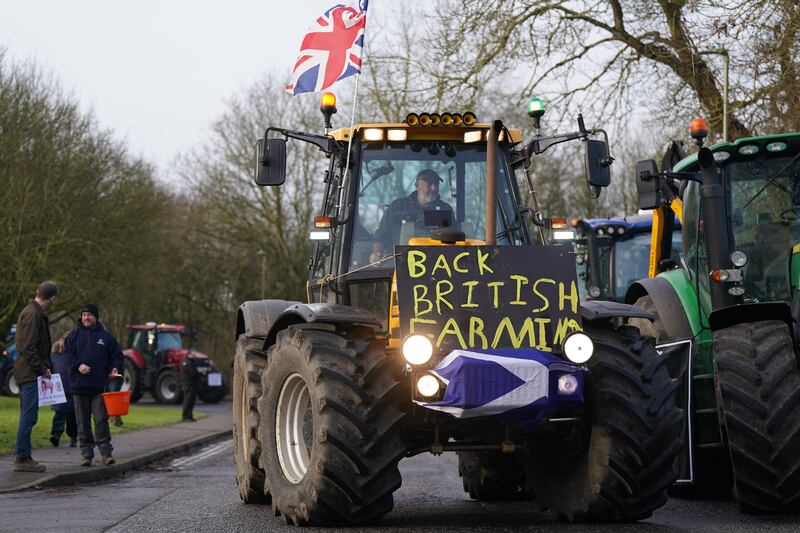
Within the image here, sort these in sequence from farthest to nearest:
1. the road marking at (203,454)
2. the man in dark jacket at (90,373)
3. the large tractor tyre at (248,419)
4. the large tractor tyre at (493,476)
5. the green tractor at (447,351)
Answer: the road marking at (203,454) → the man in dark jacket at (90,373) → the large tractor tyre at (493,476) → the large tractor tyre at (248,419) → the green tractor at (447,351)

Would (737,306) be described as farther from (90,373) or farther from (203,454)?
(203,454)

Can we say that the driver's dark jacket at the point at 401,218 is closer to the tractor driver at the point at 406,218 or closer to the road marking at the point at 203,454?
the tractor driver at the point at 406,218

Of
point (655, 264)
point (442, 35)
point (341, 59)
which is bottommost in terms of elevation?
point (655, 264)

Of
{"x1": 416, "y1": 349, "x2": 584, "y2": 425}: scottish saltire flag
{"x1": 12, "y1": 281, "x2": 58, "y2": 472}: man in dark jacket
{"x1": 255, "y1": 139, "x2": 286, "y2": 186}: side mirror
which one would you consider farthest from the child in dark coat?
{"x1": 416, "y1": 349, "x2": 584, "y2": 425}: scottish saltire flag

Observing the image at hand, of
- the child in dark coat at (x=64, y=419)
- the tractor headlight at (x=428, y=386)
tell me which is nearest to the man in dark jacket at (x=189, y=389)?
the child in dark coat at (x=64, y=419)

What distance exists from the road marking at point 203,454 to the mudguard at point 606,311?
947 cm

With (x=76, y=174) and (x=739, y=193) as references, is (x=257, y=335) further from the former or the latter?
(x=76, y=174)

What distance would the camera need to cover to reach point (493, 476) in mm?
10227

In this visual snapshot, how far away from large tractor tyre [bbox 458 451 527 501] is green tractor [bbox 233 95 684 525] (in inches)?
50.3

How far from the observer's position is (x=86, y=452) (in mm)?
14844

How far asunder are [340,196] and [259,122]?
40.2 m

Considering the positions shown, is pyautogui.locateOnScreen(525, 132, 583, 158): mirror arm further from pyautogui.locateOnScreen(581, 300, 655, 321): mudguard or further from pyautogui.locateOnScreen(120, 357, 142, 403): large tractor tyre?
pyautogui.locateOnScreen(120, 357, 142, 403): large tractor tyre

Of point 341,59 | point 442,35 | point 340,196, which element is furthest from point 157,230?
point 340,196

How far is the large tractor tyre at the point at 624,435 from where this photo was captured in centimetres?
781
